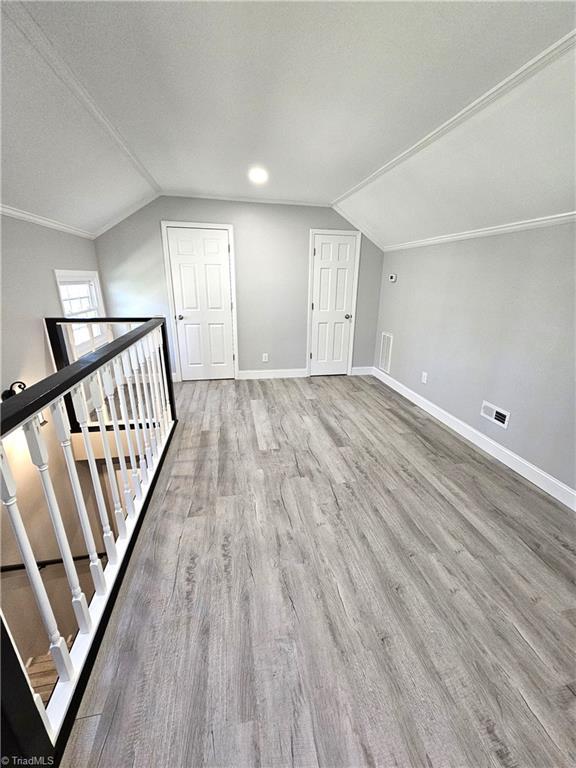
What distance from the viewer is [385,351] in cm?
445

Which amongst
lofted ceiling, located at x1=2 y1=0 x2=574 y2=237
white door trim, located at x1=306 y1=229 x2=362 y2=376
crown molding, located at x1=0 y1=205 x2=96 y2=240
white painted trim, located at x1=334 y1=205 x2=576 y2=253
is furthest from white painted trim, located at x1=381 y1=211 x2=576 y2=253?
crown molding, located at x1=0 y1=205 x2=96 y2=240

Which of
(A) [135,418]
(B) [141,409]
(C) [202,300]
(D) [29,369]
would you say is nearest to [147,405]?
(B) [141,409]

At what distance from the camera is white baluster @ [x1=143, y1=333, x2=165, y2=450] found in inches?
88.5

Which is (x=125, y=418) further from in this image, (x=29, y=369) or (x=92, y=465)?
(x=29, y=369)

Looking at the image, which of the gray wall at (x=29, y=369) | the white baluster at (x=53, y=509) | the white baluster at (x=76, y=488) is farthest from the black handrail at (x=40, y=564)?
the white baluster at (x=53, y=509)

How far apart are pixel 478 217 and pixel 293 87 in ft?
5.92

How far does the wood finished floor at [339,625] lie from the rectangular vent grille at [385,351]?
2162 millimetres

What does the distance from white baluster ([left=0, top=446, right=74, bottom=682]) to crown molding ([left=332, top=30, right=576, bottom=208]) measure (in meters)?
2.46

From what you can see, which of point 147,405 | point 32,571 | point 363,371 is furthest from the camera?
point 363,371

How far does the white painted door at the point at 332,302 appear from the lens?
13.8 ft

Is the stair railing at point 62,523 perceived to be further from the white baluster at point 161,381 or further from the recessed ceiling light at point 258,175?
the recessed ceiling light at point 258,175

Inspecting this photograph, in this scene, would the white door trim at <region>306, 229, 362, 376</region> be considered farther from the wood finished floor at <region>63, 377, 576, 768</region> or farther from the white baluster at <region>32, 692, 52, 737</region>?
the white baluster at <region>32, 692, 52, 737</region>

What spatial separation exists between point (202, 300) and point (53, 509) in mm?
3487

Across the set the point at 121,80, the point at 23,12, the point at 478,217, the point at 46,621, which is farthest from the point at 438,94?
the point at 46,621
